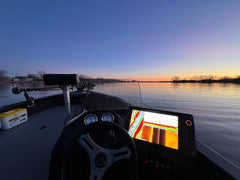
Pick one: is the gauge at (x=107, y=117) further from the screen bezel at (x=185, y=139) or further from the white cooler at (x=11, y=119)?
the white cooler at (x=11, y=119)

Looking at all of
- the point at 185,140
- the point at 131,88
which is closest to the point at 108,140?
the point at 185,140

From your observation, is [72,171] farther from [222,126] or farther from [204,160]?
[222,126]

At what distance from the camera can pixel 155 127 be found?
0.95 metres

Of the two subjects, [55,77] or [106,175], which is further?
[55,77]

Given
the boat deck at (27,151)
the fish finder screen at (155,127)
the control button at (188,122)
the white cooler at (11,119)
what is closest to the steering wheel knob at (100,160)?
the fish finder screen at (155,127)

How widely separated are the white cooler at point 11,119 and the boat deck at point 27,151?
14 centimetres

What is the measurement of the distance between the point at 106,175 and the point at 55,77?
1240mm

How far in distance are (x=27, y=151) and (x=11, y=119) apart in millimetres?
1404

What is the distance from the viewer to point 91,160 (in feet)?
2.17

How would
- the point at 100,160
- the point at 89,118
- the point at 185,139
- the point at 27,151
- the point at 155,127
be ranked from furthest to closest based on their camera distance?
the point at 27,151 < the point at 89,118 < the point at 155,127 < the point at 185,139 < the point at 100,160

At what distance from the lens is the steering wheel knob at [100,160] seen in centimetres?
66

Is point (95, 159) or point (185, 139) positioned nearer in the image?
point (95, 159)

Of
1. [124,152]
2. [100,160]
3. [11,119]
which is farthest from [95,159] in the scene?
[11,119]

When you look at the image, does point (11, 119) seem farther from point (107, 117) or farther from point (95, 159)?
point (95, 159)
